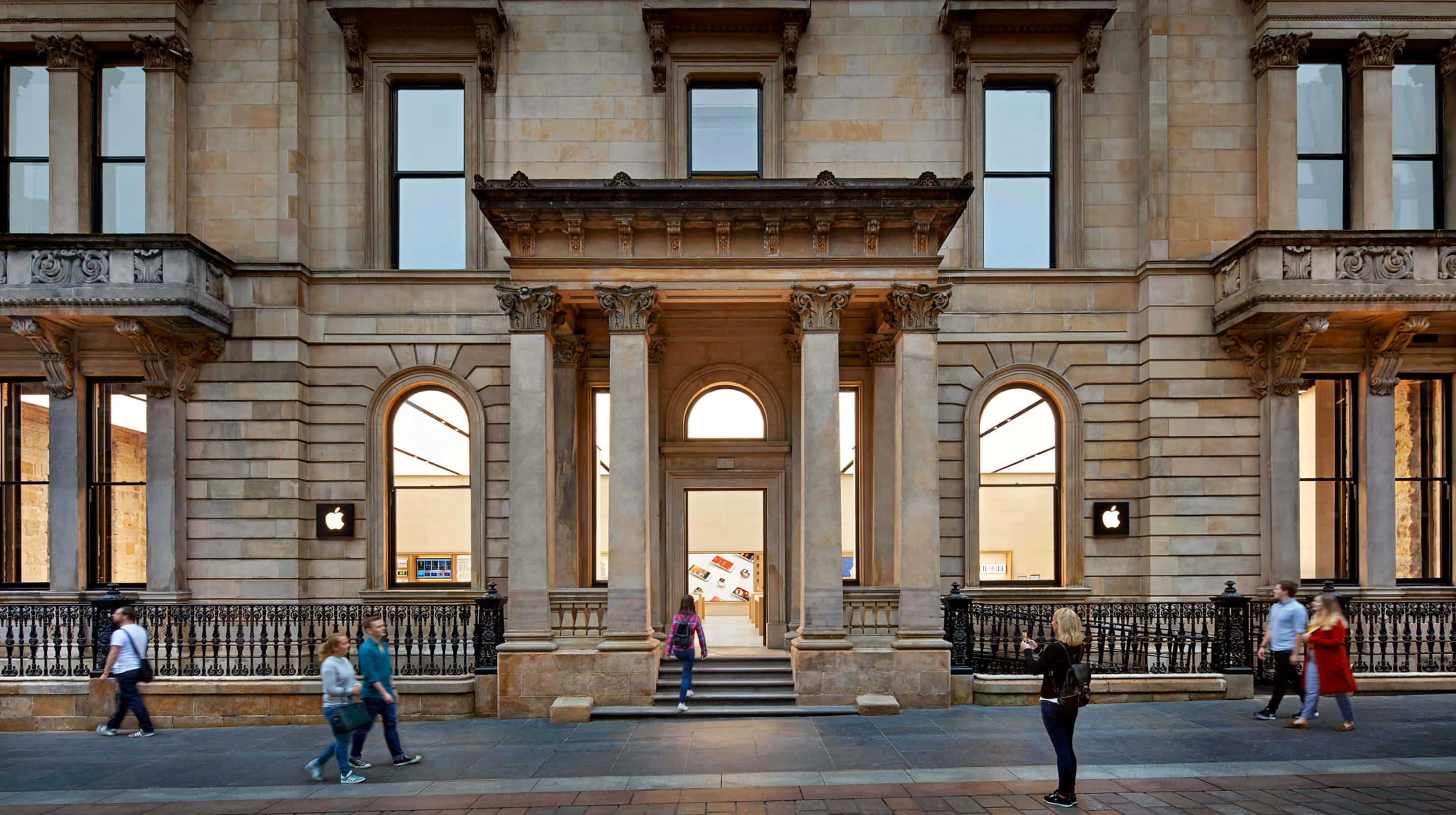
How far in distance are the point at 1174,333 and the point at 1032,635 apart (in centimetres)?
580

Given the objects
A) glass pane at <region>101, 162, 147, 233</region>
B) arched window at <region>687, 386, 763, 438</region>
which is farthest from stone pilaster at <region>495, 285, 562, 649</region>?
glass pane at <region>101, 162, 147, 233</region>

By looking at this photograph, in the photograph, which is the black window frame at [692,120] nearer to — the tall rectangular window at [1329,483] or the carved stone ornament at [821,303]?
the carved stone ornament at [821,303]

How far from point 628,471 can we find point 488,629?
3.15 metres

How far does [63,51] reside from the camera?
1522cm

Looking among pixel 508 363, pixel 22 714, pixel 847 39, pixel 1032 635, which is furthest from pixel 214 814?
pixel 847 39

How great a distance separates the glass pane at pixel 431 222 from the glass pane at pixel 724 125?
4.42 metres

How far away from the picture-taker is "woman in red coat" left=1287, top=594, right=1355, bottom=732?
10836 millimetres

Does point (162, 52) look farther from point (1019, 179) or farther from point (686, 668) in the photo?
point (1019, 179)

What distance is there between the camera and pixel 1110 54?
16062 millimetres

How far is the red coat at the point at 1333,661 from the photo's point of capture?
10836 mm

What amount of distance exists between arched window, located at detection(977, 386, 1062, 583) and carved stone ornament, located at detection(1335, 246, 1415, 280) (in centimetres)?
491

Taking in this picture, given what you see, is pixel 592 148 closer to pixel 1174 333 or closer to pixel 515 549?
pixel 515 549

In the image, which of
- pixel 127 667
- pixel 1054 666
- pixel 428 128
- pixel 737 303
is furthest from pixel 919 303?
pixel 127 667

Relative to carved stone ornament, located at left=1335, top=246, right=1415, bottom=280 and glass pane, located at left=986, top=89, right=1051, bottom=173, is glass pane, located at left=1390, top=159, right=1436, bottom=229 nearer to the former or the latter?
carved stone ornament, located at left=1335, top=246, right=1415, bottom=280
